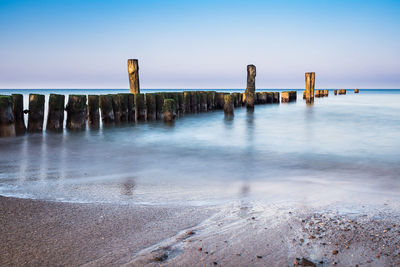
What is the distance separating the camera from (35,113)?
772 cm

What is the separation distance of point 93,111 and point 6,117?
88.3 inches

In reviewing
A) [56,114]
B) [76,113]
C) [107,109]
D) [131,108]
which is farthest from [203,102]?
[56,114]

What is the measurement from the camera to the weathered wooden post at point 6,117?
6.82 m

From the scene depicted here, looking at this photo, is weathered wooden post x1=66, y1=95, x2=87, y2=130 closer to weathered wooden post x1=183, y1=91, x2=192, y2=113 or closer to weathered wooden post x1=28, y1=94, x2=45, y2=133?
weathered wooden post x1=28, y1=94, x2=45, y2=133

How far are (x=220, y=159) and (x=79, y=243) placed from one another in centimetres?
341

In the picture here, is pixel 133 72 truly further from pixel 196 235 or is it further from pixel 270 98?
pixel 270 98

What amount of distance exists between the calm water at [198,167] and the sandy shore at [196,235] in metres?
0.36

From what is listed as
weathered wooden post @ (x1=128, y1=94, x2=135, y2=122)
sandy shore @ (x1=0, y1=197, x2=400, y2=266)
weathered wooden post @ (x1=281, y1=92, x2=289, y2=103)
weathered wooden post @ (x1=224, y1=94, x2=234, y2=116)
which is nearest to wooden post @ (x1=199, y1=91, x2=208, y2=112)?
weathered wooden post @ (x1=224, y1=94, x2=234, y2=116)

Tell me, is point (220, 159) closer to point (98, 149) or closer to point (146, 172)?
point (146, 172)

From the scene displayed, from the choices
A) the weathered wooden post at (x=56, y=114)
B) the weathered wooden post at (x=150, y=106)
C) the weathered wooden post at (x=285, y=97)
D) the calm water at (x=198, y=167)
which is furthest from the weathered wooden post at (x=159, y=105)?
the weathered wooden post at (x=285, y=97)

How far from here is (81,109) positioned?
8.35 m

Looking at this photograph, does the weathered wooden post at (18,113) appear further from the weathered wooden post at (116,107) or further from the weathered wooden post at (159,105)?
the weathered wooden post at (159,105)

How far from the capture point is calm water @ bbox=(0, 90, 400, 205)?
3.26 m

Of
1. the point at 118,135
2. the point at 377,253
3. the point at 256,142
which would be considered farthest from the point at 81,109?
the point at 377,253
